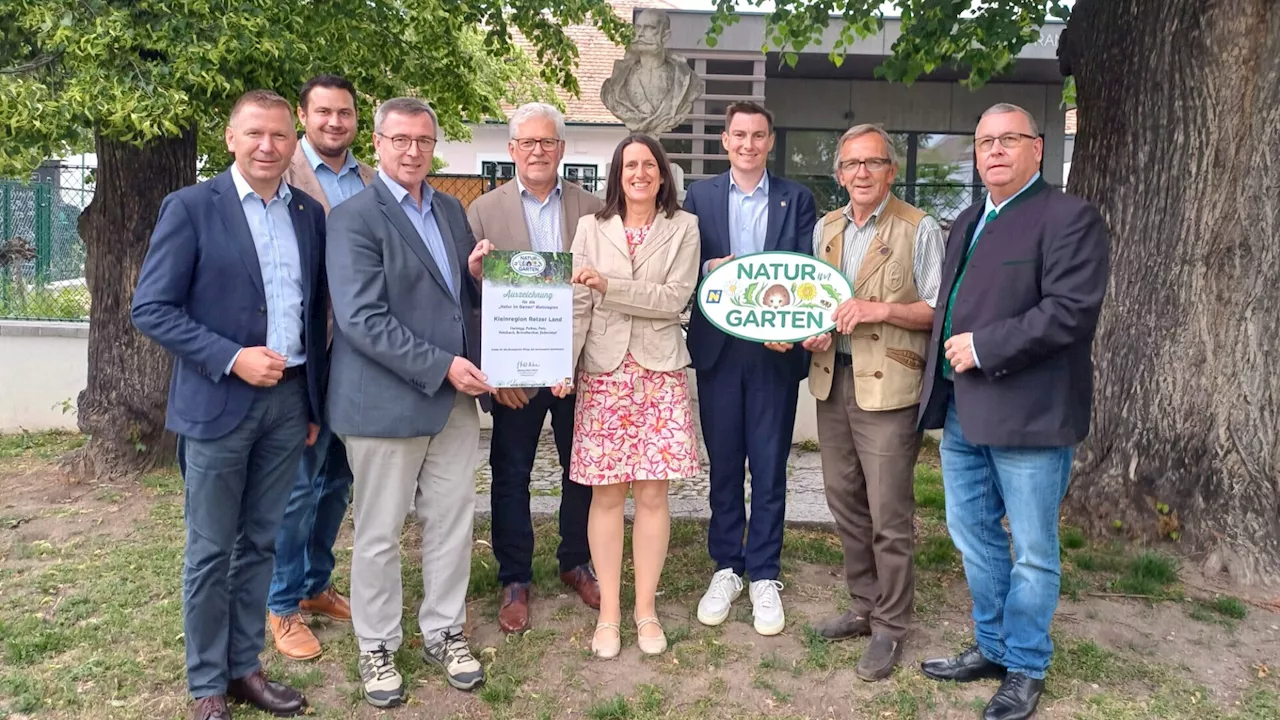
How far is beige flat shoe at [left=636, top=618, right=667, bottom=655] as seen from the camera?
3918 millimetres

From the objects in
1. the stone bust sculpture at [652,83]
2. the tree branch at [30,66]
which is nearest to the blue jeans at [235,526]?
the tree branch at [30,66]

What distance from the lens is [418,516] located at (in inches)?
143

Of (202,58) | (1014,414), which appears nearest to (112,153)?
(202,58)

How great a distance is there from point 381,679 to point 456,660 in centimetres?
30

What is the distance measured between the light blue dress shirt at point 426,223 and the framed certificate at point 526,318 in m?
0.16

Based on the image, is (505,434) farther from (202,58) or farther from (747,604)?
(202,58)

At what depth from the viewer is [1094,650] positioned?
396 cm

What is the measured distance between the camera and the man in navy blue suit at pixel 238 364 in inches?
120

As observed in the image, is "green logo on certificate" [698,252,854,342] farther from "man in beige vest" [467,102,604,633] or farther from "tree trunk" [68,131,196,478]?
"tree trunk" [68,131,196,478]

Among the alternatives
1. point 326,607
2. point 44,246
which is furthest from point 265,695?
point 44,246

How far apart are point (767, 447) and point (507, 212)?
60.8 inches

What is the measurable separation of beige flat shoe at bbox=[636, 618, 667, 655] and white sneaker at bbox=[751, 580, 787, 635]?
0.44 m

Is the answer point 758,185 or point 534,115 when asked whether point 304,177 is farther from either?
point 758,185

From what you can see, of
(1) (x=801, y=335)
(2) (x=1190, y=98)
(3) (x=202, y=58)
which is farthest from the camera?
(3) (x=202, y=58)
